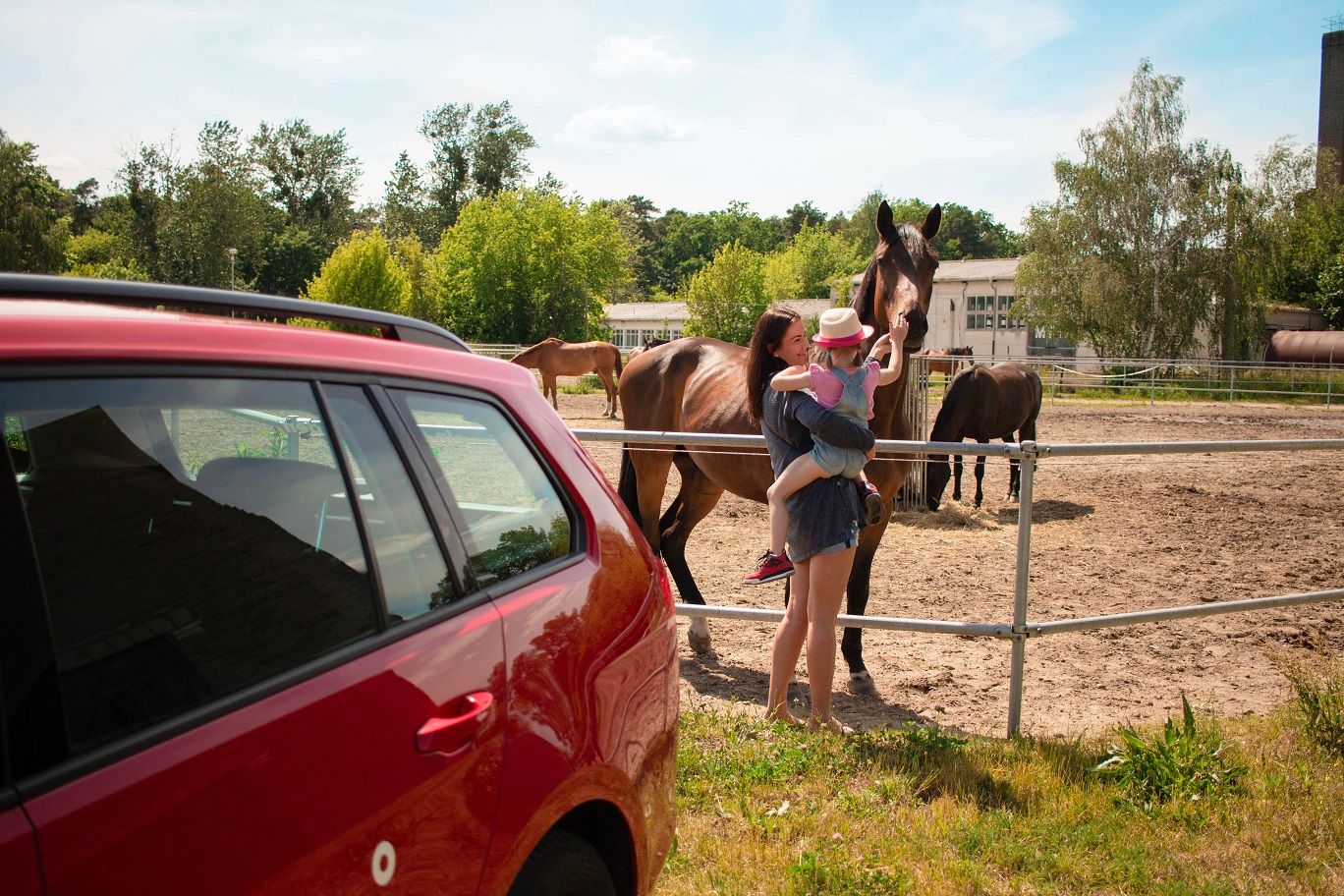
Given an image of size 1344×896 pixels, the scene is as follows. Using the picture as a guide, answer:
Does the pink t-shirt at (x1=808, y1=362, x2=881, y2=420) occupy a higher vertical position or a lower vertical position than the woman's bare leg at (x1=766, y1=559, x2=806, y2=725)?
higher

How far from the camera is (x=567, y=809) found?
170 centimetres

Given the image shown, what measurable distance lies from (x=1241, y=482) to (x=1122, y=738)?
31.8 ft

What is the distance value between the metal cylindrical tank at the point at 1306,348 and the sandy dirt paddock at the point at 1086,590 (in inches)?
1288

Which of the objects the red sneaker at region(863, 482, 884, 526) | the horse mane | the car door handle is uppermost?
the horse mane

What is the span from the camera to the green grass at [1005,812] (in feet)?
9.44

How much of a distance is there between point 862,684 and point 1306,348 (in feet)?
147

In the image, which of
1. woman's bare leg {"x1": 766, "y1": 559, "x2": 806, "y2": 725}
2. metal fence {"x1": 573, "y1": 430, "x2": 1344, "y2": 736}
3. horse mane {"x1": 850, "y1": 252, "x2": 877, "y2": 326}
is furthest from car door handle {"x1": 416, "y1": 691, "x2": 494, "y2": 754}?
horse mane {"x1": 850, "y1": 252, "x2": 877, "y2": 326}

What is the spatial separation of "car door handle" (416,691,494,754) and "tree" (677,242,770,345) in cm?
5229

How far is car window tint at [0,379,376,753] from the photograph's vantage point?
1081 mm

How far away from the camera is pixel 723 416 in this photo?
18.6 ft

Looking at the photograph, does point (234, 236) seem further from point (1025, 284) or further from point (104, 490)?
point (104, 490)

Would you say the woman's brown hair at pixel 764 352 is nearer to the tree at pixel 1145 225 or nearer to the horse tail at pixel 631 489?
the horse tail at pixel 631 489

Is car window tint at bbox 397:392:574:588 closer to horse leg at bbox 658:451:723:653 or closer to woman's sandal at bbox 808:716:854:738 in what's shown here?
woman's sandal at bbox 808:716:854:738

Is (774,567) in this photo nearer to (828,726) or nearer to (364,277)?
(828,726)
